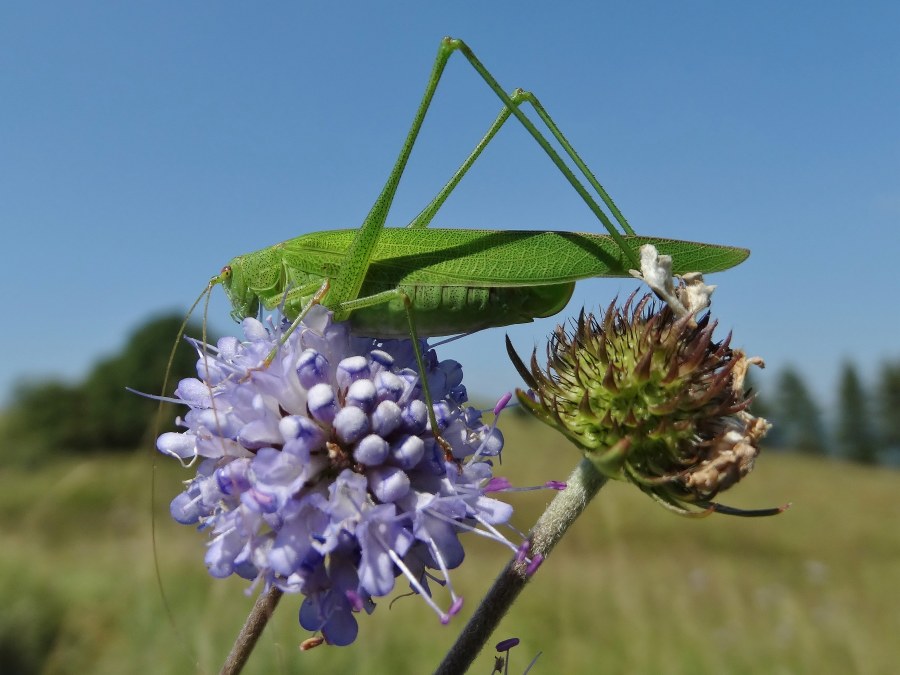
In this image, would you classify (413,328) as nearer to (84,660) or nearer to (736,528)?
(84,660)

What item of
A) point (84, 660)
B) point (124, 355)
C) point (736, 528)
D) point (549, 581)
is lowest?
point (736, 528)

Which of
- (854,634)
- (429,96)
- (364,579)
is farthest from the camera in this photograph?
(854,634)

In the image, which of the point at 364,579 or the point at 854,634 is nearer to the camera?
the point at 364,579

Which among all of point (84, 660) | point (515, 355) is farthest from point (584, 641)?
point (515, 355)

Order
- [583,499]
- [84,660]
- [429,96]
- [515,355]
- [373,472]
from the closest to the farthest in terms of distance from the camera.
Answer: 1. [373,472]
2. [583,499]
3. [515,355]
4. [429,96]
5. [84,660]

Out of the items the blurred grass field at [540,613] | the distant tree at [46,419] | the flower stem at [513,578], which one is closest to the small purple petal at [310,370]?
the flower stem at [513,578]

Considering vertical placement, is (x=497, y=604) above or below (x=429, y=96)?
below
